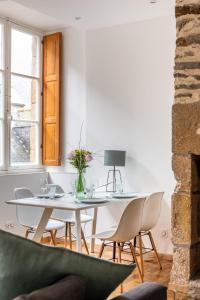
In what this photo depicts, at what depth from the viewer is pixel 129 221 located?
4.16m

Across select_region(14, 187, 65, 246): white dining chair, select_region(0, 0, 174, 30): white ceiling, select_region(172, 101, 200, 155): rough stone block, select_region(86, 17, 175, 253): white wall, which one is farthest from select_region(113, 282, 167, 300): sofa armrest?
select_region(0, 0, 174, 30): white ceiling

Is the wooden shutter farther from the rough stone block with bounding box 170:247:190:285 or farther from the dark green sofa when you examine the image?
the dark green sofa

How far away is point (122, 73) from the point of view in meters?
5.74

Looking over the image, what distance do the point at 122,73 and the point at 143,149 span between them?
3.57ft

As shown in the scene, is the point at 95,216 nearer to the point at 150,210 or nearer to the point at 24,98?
the point at 150,210

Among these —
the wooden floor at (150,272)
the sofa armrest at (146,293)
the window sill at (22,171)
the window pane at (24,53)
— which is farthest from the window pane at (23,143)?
the sofa armrest at (146,293)

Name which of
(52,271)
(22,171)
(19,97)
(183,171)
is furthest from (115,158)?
(52,271)

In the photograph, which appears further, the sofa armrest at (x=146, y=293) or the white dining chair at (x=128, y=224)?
the white dining chair at (x=128, y=224)

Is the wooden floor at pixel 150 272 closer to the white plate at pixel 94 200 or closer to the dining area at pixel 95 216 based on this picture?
the dining area at pixel 95 216

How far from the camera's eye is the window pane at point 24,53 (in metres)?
6.04

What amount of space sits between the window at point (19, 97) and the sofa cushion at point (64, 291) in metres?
4.48

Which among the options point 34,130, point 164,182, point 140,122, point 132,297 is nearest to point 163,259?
point 164,182

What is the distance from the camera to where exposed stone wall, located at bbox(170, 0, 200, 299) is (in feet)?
9.60

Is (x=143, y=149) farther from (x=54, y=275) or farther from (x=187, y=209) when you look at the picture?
(x=54, y=275)
